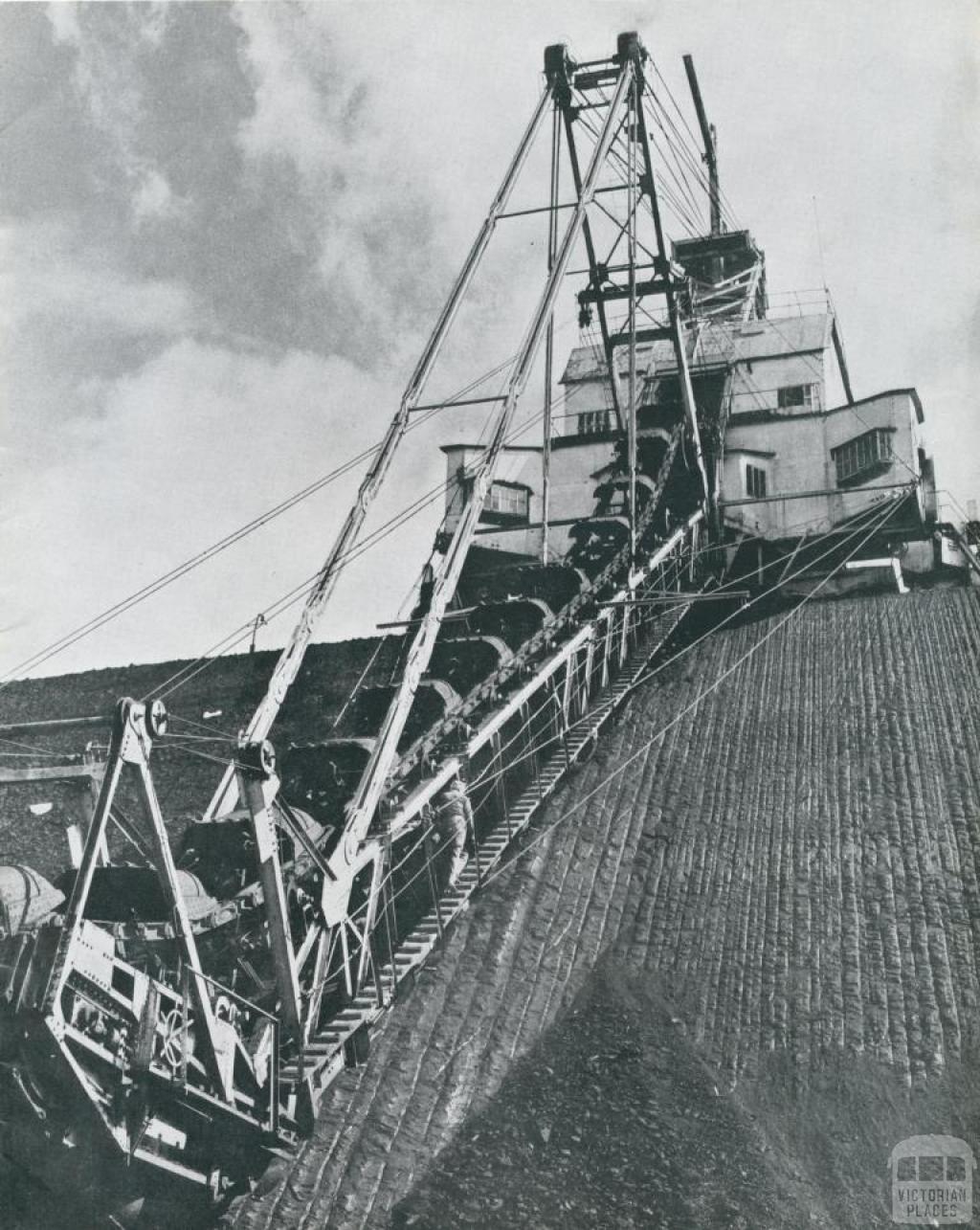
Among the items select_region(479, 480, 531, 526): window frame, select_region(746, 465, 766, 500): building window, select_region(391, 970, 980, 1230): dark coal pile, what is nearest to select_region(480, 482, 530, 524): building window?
select_region(479, 480, 531, 526): window frame

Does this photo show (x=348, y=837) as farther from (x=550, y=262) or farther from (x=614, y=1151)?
(x=550, y=262)

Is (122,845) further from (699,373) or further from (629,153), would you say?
(699,373)

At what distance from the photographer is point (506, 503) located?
70.1 ft

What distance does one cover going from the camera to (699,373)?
21141mm

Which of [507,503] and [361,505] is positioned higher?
[507,503]

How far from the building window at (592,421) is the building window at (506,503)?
2.39 metres

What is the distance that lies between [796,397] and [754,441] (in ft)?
7.43

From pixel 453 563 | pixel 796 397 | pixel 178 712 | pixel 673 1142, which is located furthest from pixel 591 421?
pixel 673 1142

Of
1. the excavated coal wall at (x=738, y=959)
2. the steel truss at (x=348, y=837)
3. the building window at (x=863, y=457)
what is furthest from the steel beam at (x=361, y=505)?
the building window at (x=863, y=457)

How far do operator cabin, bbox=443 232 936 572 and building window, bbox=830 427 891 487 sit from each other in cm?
2

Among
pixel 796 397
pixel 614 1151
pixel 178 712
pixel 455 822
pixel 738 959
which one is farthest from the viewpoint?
pixel 796 397

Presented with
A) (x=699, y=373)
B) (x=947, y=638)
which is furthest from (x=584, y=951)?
(x=699, y=373)

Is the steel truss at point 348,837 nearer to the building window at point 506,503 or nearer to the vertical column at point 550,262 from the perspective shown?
the vertical column at point 550,262

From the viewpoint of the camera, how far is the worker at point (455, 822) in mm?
10195
